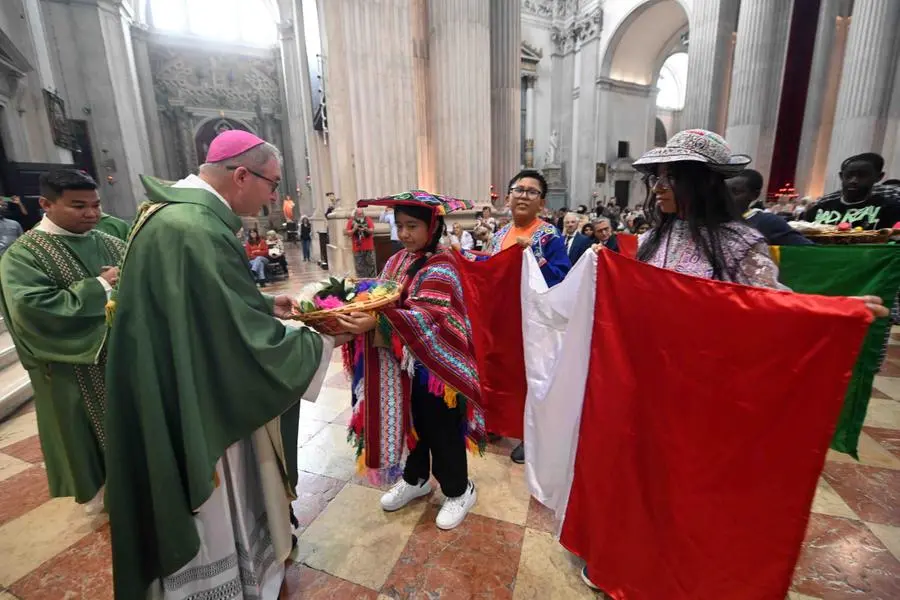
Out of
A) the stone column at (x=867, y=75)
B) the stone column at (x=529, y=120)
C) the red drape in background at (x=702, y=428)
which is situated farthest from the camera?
the stone column at (x=529, y=120)

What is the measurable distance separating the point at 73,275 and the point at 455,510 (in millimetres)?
2330

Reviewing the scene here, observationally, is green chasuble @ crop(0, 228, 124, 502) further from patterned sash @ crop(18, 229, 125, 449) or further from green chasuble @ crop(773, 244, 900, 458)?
green chasuble @ crop(773, 244, 900, 458)

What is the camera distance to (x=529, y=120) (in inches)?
747

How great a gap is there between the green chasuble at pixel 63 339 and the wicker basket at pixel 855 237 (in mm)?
4507

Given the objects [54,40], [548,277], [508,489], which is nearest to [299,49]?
[54,40]

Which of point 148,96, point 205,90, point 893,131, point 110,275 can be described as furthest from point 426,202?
point 205,90

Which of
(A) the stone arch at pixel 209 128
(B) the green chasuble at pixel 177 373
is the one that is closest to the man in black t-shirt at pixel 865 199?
(B) the green chasuble at pixel 177 373

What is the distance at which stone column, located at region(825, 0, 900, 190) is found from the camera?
25.0 feet

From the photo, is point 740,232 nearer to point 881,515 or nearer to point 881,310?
point 881,310

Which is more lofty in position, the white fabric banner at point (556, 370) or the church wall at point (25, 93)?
the church wall at point (25, 93)

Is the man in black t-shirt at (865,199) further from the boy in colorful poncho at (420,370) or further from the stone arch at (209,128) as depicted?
the stone arch at (209,128)

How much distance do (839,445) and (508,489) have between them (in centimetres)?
196

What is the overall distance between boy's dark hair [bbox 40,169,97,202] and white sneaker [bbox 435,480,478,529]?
8.08 ft

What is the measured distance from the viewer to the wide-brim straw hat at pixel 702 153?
135 cm
